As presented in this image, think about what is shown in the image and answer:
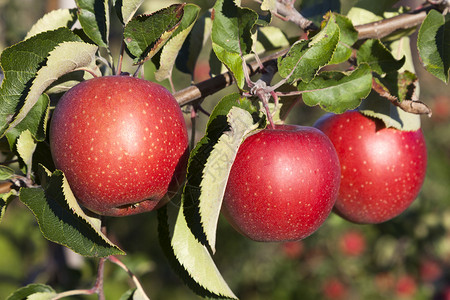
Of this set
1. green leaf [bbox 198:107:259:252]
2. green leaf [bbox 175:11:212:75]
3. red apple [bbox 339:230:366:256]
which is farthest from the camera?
red apple [bbox 339:230:366:256]

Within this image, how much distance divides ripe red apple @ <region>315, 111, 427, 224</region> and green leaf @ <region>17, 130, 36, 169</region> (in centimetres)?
64

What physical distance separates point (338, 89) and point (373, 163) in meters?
0.27

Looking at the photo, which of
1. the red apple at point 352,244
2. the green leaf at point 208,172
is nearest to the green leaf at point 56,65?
the green leaf at point 208,172

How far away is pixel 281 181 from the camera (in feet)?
2.80

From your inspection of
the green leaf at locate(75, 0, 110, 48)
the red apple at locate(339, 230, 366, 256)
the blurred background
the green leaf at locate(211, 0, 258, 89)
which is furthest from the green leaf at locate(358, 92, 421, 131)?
the red apple at locate(339, 230, 366, 256)

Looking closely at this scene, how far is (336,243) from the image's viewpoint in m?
3.16

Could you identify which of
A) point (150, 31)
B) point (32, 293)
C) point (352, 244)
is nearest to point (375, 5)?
point (150, 31)

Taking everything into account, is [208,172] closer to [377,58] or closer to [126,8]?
[126,8]

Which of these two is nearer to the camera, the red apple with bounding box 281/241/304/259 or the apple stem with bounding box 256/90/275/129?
the apple stem with bounding box 256/90/275/129

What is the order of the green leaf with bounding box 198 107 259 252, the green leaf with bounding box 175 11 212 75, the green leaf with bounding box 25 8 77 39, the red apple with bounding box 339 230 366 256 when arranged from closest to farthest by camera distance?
1. the green leaf with bounding box 198 107 259 252
2. the green leaf with bounding box 25 8 77 39
3. the green leaf with bounding box 175 11 212 75
4. the red apple with bounding box 339 230 366 256

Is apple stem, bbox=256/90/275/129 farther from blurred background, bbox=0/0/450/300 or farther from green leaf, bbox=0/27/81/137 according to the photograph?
blurred background, bbox=0/0/450/300

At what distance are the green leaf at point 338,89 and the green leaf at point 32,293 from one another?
2.16 feet

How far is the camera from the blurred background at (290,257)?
2297mm

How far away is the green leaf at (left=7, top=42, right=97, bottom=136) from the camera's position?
74cm
